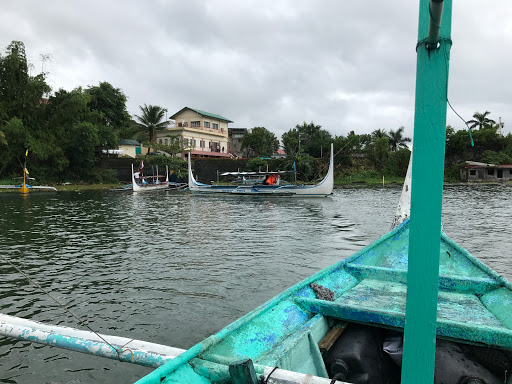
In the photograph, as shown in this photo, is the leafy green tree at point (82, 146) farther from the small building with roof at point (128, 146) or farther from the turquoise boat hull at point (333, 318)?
the turquoise boat hull at point (333, 318)

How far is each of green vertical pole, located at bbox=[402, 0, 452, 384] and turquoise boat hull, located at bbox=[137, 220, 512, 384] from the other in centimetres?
96

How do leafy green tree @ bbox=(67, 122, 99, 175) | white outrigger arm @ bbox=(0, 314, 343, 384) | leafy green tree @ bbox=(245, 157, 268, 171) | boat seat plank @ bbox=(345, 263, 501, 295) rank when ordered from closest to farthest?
white outrigger arm @ bbox=(0, 314, 343, 384) < boat seat plank @ bbox=(345, 263, 501, 295) < leafy green tree @ bbox=(67, 122, 99, 175) < leafy green tree @ bbox=(245, 157, 268, 171)

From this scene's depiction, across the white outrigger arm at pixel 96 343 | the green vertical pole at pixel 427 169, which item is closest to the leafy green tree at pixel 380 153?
the white outrigger arm at pixel 96 343

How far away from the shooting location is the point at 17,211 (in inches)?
685

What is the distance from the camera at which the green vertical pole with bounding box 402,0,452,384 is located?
4.37 feet

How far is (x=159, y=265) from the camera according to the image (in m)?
7.98

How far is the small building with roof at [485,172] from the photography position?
39.8 meters

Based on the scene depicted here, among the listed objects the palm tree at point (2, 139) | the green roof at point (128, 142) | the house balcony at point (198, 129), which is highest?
the house balcony at point (198, 129)

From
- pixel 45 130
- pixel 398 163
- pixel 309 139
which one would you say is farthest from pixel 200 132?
pixel 398 163

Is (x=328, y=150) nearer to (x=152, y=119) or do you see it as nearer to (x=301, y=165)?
(x=301, y=165)

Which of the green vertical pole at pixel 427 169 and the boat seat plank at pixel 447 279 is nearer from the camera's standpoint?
the green vertical pole at pixel 427 169

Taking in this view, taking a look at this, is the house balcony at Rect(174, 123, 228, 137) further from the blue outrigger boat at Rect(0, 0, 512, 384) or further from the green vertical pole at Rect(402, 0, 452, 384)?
the green vertical pole at Rect(402, 0, 452, 384)

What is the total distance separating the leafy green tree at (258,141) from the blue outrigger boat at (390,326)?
1859 inches

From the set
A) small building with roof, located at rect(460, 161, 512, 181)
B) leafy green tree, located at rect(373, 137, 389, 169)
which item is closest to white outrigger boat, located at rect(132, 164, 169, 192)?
leafy green tree, located at rect(373, 137, 389, 169)
